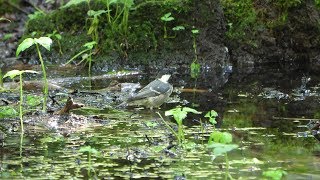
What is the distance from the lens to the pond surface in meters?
4.91

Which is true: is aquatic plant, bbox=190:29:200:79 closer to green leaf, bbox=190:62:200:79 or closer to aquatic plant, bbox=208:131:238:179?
green leaf, bbox=190:62:200:79

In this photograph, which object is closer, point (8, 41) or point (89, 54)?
point (89, 54)

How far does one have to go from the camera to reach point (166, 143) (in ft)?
19.0

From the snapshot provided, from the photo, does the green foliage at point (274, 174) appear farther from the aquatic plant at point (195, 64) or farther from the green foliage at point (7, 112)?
the aquatic plant at point (195, 64)

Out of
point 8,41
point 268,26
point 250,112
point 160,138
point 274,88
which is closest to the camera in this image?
point 160,138

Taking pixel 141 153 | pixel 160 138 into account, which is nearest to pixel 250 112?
pixel 160 138

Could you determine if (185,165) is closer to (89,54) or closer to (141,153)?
(141,153)

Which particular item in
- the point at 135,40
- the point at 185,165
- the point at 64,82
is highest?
the point at 135,40

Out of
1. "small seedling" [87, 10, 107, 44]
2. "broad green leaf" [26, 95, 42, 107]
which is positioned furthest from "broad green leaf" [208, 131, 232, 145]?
"small seedling" [87, 10, 107, 44]

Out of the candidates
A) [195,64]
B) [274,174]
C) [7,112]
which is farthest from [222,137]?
[195,64]

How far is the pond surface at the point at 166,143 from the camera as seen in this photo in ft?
16.1

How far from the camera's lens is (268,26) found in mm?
11148

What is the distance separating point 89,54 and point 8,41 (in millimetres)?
3157

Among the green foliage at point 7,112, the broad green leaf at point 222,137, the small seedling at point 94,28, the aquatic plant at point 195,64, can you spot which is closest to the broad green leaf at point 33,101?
the green foliage at point 7,112
